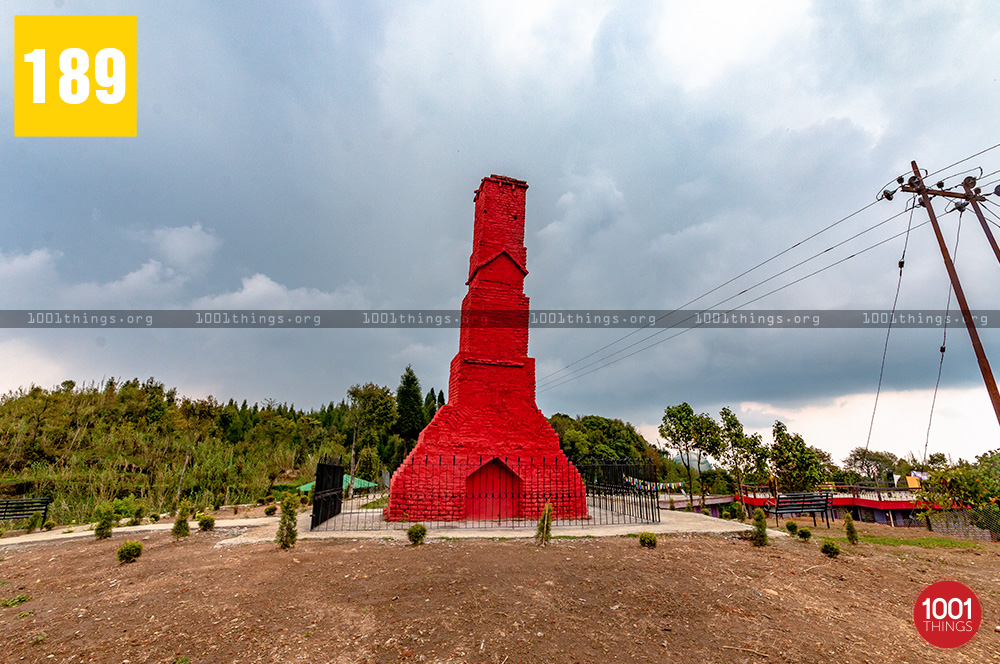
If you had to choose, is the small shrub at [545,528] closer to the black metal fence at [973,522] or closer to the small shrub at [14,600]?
the small shrub at [14,600]

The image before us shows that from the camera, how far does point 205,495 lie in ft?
73.9

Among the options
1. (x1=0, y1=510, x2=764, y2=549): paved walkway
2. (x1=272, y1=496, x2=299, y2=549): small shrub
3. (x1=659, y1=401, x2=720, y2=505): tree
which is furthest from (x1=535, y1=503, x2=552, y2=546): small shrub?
(x1=659, y1=401, x2=720, y2=505): tree

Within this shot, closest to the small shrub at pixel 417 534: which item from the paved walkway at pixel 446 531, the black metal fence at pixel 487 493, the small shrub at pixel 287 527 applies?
the paved walkway at pixel 446 531

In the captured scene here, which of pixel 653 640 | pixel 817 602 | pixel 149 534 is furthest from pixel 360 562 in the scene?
pixel 149 534

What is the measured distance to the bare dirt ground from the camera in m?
4.32

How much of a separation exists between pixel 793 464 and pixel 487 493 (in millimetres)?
22726

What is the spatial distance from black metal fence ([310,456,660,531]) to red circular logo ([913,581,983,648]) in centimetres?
581

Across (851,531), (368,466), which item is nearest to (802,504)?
(851,531)

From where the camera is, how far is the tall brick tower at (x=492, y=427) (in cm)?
1187

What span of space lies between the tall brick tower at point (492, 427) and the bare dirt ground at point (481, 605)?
11.1 feet

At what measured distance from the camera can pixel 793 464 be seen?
26047mm

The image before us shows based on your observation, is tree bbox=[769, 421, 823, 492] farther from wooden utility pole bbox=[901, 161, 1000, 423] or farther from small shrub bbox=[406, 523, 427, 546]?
small shrub bbox=[406, 523, 427, 546]

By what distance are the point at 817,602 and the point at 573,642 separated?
12.3 ft

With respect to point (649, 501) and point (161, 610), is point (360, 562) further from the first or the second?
point (649, 501)
